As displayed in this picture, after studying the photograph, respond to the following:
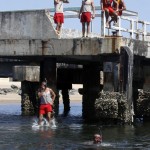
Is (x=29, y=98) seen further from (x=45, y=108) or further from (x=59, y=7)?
(x=59, y=7)

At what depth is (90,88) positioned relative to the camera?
96.6 feet

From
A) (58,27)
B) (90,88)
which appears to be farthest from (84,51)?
(90,88)

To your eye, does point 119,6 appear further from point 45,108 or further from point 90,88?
point 90,88

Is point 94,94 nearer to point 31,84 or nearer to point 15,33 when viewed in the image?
point 31,84

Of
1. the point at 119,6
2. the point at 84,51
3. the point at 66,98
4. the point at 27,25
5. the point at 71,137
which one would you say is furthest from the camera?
the point at 66,98

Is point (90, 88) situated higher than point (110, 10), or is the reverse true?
point (110, 10)

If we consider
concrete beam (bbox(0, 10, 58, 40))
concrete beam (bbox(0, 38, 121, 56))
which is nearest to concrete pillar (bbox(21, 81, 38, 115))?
concrete beam (bbox(0, 10, 58, 40))

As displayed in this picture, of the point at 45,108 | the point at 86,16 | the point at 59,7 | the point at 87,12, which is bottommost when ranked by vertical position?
the point at 45,108

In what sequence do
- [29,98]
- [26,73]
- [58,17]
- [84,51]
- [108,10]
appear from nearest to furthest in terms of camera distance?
[84,51] < [108,10] < [58,17] < [29,98] < [26,73]

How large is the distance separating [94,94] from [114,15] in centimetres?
795

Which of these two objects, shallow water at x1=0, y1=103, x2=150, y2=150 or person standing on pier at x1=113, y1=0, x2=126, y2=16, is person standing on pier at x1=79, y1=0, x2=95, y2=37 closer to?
person standing on pier at x1=113, y1=0, x2=126, y2=16

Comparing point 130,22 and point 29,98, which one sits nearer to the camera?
point 130,22

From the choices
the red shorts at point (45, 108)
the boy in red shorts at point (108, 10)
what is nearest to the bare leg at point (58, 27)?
the boy in red shorts at point (108, 10)

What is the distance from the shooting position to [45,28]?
915 inches
